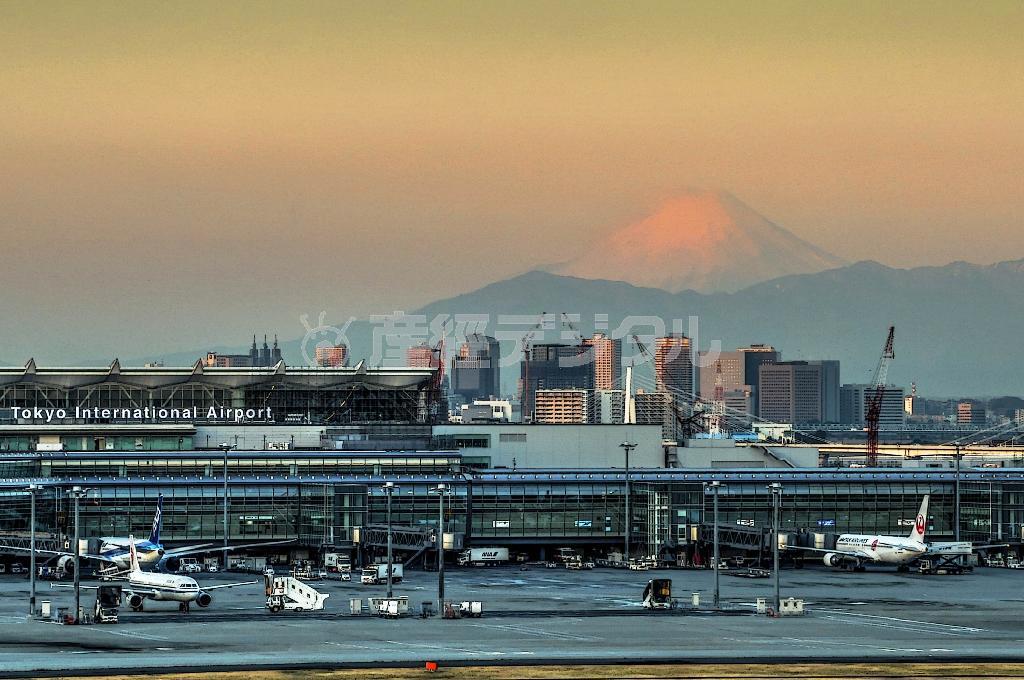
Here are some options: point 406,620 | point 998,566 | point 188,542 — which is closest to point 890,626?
point 406,620

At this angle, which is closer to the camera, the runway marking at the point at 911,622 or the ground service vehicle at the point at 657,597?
the runway marking at the point at 911,622

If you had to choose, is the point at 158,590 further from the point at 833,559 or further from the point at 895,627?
the point at 833,559

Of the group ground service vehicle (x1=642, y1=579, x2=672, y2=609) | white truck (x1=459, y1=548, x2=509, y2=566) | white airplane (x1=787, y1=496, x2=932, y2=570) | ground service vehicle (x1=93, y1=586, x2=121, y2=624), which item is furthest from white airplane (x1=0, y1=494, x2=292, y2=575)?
white airplane (x1=787, y1=496, x2=932, y2=570)

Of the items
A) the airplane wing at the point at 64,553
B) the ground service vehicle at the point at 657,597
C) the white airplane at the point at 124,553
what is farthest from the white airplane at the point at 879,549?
the airplane wing at the point at 64,553

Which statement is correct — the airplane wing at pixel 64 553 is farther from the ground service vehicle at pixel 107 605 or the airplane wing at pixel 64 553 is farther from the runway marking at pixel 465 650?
the runway marking at pixel 465 650

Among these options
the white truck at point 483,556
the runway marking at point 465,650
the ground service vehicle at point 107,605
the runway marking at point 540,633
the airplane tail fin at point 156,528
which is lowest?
the white truck at point 483,556

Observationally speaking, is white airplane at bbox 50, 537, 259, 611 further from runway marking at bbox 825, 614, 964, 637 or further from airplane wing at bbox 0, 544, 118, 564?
runway marking at bbox 825, 614, 964, 637

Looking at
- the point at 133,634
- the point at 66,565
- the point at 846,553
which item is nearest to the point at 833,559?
the point at 846,553
